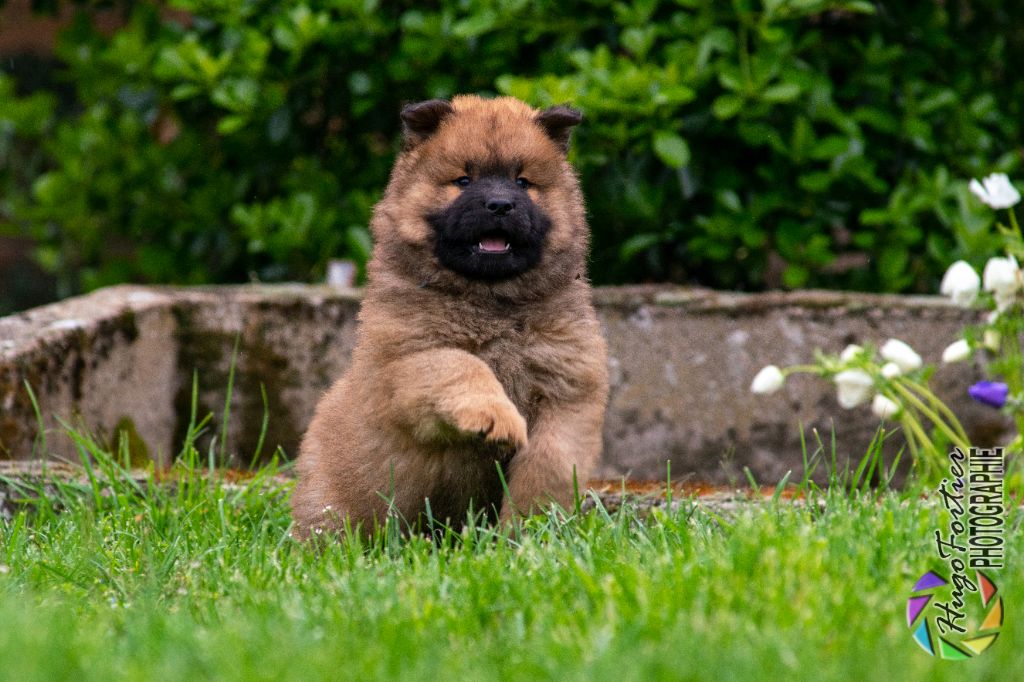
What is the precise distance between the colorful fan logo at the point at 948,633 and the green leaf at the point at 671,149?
2.46 metres

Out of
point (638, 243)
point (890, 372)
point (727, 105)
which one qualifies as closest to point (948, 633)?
point (890, 372)

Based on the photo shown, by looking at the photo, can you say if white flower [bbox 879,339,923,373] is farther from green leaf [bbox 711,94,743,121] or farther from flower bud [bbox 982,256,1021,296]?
green leaf [bbox 711,94,743,121]

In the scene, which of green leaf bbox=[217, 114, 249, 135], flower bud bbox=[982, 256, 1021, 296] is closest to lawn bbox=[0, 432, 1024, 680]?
flower bud bbox=[982, 256, 1021, 296]

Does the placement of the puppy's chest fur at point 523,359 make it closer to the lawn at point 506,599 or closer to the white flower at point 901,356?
the lawn at point 506,599

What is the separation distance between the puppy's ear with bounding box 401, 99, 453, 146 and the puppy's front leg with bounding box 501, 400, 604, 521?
2.60 ft

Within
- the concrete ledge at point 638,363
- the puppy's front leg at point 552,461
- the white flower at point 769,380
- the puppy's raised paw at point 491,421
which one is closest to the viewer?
the puppy's raised paw at point 491,421

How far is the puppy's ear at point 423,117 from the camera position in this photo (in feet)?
10.8

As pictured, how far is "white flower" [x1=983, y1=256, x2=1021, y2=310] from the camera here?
3785 millimetres

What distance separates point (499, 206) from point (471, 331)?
0.31m

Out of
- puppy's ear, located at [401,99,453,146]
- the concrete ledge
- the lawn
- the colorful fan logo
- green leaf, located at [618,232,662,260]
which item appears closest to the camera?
the lawn

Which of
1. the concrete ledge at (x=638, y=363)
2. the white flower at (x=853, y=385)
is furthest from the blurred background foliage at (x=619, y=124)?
the white flower at (x=853, y=385)

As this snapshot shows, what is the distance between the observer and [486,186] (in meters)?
3.17

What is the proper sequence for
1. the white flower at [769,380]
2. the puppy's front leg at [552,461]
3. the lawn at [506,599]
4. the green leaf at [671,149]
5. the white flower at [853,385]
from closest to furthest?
the lawn at [506,599] < the puppy's front leg at [552,461] < the white flower at [853,385] < the white flower at [769,380] < the green leaf at [671,149]

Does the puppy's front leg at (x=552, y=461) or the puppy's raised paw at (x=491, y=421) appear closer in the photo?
the puppy's raised paw at (x=491, y=421)
